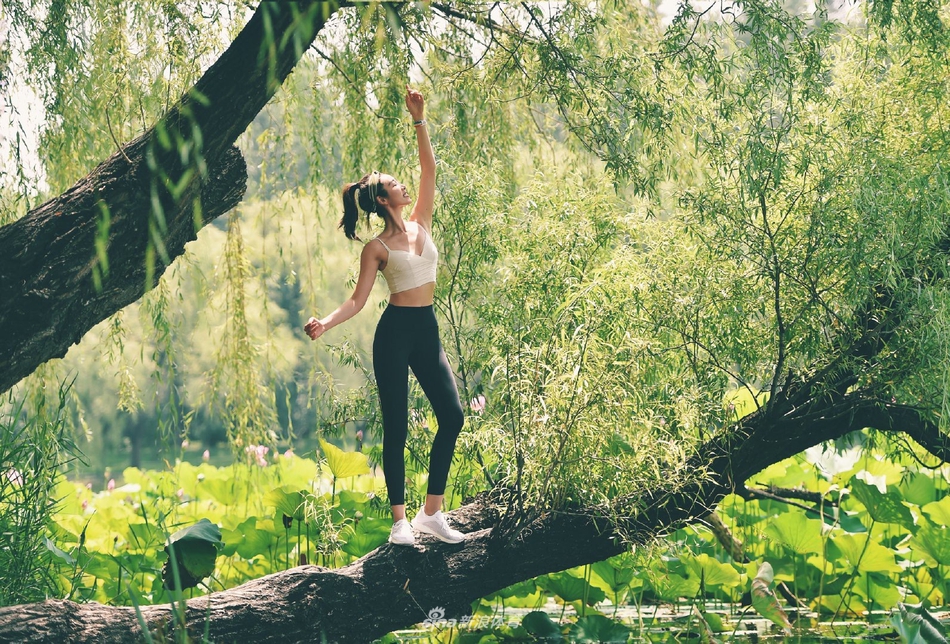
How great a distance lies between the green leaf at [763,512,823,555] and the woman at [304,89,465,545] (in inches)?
71.2

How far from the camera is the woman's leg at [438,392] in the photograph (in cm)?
342

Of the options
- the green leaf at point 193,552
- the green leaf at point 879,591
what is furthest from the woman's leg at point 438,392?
the green leaf at point 879,591

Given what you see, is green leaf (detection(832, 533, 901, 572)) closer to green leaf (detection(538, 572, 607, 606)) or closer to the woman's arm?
green leaf (detection(538, 572, 607, 606))

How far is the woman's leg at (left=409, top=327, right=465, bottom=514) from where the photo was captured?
135 inches

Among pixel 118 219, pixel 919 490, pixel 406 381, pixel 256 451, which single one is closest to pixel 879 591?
pixel 919 490

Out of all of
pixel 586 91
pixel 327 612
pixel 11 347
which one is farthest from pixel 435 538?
pixel 586 91

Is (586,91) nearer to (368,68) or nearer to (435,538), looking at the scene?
(368,68)

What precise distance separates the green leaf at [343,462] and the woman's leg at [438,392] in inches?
32.4

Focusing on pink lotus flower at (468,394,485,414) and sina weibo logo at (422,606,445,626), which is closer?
sina weibo logo at (422,606,445,626)

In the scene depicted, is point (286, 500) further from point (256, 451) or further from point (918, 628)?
point (918, 628)

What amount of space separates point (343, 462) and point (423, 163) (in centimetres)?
141

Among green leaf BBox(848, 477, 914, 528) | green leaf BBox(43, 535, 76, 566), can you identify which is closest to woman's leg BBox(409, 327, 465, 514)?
→ green leaf BBox(43, 535, 76, 566)

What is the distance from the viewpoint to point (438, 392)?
11.2 ft

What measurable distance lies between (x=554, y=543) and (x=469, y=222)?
1350mm
